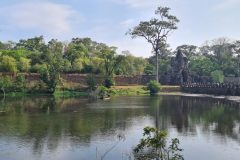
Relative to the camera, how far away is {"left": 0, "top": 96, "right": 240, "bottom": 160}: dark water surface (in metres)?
25.0

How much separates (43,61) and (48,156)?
249 feet

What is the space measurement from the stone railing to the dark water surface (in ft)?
92.5

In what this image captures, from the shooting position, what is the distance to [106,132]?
1293 inches

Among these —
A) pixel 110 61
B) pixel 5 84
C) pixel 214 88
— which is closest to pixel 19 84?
pixel 5 84

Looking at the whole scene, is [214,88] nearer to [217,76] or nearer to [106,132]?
[217,76]

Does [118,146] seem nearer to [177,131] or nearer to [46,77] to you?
[177,131]

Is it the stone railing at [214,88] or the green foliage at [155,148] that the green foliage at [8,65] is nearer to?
the stone railing at [214,88]

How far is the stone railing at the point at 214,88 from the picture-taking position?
77.1 m

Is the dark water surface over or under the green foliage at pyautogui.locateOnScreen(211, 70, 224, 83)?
under

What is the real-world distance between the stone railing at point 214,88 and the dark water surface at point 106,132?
2821 cm

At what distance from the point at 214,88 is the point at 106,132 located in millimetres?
54354

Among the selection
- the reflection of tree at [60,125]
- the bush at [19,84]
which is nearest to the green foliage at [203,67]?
the bush at [19,84]

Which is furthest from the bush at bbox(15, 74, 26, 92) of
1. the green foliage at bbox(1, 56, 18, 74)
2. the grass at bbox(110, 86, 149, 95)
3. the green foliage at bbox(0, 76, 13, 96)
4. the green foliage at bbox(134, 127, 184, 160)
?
the green foliage at bbox(134, 127, 184, 160)

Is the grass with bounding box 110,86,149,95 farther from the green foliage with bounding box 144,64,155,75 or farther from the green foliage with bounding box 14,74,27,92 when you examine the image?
the green foliage with bounding box 144,64,155,75
